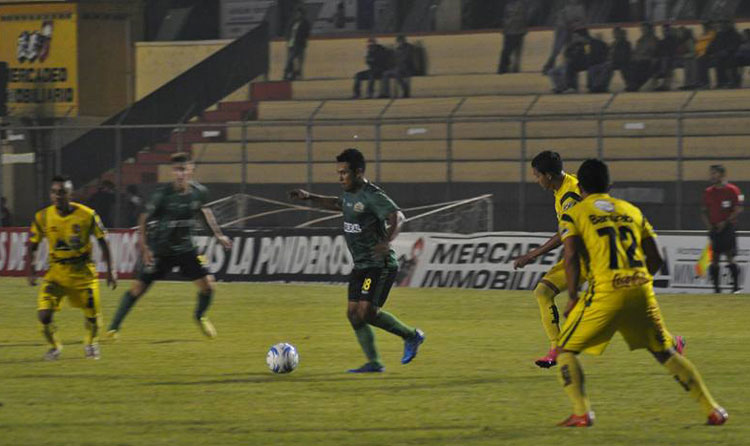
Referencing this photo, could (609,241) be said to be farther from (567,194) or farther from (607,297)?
(567,194)

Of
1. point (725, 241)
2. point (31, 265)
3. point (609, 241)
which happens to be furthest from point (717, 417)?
point (725, 241)

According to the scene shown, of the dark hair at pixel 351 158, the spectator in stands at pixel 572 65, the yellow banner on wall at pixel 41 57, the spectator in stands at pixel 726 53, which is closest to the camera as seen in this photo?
the dark hair at pixel 351 158

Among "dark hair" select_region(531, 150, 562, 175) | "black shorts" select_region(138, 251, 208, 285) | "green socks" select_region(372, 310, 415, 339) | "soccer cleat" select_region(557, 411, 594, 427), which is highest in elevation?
"dark hair" select_region(531, 150, 562, 175)

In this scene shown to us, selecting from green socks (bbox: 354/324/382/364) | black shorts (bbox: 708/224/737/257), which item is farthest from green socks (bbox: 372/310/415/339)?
black shorts (bbox: 708/224/737/257)

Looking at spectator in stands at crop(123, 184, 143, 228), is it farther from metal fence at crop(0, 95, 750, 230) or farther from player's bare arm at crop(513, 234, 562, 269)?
player's bare arm at crop(513, 234, 562, 269)

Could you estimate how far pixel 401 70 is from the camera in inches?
1335

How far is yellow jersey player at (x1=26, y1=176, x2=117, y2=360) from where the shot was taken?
560 inches

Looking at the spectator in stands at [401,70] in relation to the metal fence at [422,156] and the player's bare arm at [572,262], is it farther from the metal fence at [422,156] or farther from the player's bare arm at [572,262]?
the player's bare arm at [572,262]

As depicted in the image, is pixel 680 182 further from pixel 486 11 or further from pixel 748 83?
pixel 486 11

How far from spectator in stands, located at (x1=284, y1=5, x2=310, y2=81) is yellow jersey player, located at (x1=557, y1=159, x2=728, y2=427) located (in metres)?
26.8

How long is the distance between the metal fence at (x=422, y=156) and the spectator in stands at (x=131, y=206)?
0.28 ft

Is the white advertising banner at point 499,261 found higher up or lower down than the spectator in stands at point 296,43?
lower down

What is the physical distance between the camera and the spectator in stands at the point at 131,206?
2958cm

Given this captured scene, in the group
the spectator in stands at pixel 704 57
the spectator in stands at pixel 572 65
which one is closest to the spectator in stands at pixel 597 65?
the spectator in stands at pixel 572 65
